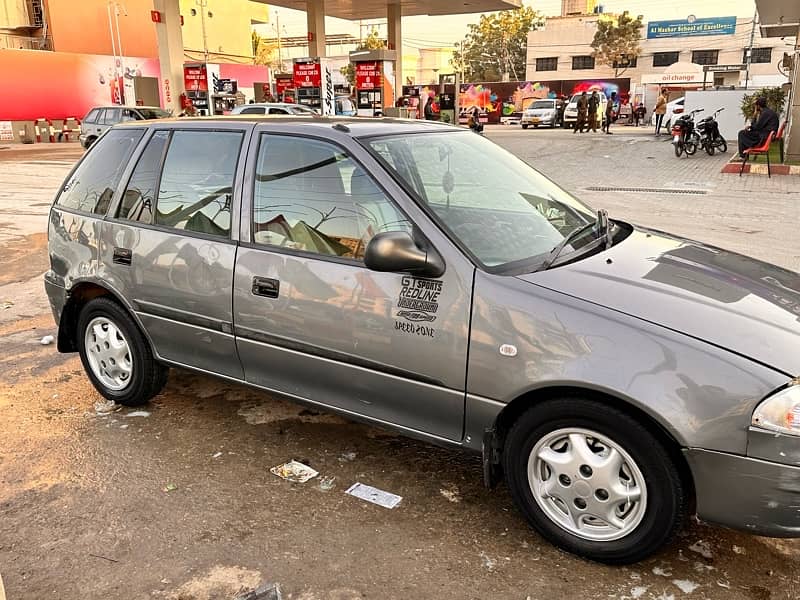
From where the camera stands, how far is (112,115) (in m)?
25.0

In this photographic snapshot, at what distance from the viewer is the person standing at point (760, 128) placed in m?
14.3

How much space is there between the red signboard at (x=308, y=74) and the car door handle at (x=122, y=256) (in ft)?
76.1

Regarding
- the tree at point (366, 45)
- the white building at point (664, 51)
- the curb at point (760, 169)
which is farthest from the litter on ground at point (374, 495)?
the tree at point (366, 45)

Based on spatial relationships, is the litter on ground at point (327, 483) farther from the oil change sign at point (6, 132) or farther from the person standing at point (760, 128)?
the oil change sign at point (6, 132)

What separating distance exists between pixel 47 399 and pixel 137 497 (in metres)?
1.57

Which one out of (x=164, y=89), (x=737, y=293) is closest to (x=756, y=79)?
(x=164, y=89)

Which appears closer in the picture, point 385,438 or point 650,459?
point 650,459

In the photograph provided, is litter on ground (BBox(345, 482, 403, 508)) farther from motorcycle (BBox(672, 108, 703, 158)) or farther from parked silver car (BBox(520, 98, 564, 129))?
parked silver car (BBox(520, 98, 564, 129))

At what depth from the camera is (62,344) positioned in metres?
4.45

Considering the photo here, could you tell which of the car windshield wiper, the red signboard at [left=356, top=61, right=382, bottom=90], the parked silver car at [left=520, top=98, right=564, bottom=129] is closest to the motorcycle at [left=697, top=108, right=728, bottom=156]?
the red signboard at [left=356, top=61, right=382, bottom=90]

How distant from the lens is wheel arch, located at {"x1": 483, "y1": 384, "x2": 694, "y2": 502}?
2.51 m

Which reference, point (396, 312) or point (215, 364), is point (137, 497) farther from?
point (396, 312)

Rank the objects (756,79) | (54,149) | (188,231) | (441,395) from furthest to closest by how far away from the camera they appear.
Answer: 1. (756,79)
2. (54,149)
3. (188,231)
4. (441,395)

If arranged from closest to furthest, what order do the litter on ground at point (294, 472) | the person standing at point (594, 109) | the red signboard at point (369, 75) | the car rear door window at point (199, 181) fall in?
the litter on ground at point (294, 472) → the car rear door window at point (199, 181) → the red signboard at point (369, 75) → the person standing at point (594, 109)
